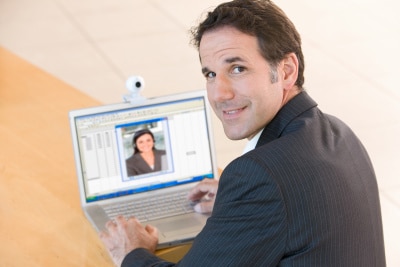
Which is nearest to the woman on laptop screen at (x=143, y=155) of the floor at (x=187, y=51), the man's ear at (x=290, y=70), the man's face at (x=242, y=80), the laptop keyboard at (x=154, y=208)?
the laptop keyboard at (x=154, y=208)

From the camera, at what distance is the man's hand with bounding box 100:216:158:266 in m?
2.52

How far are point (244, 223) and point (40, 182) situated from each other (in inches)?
45.6

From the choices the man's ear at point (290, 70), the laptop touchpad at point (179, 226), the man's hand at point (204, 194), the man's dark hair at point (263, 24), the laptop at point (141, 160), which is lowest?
the laptop touchpad at point (179, 226)

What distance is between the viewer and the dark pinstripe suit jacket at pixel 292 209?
2041 mm

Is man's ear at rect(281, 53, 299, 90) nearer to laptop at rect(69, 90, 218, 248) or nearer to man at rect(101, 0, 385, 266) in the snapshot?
man at rect(101, 0, 385, 266)

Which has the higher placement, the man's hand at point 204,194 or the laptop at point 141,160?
the laptop at point 141,160

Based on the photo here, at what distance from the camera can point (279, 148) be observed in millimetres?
2113

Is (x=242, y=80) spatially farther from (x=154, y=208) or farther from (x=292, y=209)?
(x=154, y=208)

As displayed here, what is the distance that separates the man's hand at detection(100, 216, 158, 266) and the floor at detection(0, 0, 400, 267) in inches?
70.7

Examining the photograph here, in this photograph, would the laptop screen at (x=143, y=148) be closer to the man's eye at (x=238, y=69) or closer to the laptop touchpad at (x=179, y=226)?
the laptop touchpad at (x=179, y=226)

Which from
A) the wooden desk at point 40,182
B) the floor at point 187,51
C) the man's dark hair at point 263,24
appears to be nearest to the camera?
the man's dark hair at point 263,24

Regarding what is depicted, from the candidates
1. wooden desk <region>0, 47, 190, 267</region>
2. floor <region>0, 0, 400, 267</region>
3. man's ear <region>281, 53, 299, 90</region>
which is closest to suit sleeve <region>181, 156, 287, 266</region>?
man's ear <region>281, 53, 299, 90</region>

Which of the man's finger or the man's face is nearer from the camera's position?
the man's face

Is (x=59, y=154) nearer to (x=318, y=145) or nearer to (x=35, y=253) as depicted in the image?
(x=35, y=253)
